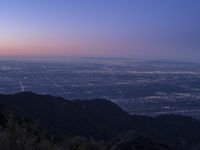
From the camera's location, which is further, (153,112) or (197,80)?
(197,80)

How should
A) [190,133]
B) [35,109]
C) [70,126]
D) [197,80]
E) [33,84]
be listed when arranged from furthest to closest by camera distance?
[197,80] → [33,84] → [190,133] → [35,109] → [70,126]

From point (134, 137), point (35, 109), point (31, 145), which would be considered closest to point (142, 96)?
point (35, 109)

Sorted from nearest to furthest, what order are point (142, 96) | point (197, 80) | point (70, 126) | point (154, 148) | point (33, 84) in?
point (154, 148)
point (70, 126)
point (142, 96)
point (33, 84)
point (197, 80)

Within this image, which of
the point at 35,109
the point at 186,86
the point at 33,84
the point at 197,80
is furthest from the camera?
the point at 197,80

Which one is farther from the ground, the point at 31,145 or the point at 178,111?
the point at 31,145

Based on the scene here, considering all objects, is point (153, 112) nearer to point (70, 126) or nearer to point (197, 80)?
point (70, 126)

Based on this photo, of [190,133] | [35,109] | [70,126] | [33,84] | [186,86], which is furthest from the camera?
[186,86]

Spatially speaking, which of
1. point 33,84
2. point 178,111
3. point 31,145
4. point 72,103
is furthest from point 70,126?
point 33,84

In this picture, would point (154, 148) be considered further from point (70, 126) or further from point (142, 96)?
point (142, 96)

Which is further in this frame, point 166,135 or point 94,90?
point 94,90
